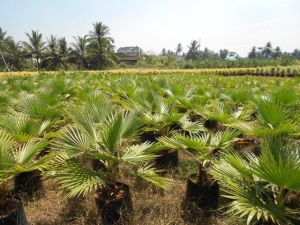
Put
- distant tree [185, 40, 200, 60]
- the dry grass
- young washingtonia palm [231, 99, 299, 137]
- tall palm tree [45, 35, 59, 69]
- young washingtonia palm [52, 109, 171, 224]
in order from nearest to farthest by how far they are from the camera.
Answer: young washingtonia palm [52, 109, 171, 224], the dry grass, young washingtonia palm [231, 99, 299, 137], tall palm tree [45, 35, 59, 69], distant tree [185, 40, 200, 60]

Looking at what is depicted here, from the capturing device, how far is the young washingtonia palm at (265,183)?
2371 mm

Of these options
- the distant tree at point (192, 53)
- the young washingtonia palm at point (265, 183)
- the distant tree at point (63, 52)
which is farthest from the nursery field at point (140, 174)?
the distant tree at point (192, 53)

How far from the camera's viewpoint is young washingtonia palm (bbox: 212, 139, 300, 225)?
2.37m

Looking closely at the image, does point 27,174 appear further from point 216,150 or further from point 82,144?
point 216,150

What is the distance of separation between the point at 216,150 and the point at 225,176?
1.01 metres

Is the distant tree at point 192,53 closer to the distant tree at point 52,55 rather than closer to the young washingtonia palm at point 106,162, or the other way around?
the distant tree at point 52,55

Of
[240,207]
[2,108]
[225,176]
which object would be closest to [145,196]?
[225,176]

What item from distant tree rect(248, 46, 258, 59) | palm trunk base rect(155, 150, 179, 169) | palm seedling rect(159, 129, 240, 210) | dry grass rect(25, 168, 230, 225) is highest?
palm seedling rect(159, 129, 240, 210)

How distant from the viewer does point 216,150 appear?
386 centimetres

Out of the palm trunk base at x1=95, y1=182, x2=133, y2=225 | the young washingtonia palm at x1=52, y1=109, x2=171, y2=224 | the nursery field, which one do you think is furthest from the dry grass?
Result: the young washingtonia palm at x1=52, y1=109, x2=171, y2=224

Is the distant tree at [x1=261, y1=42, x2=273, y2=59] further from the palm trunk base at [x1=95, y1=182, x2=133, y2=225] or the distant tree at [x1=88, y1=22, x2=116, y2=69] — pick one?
the palm trunk base at [x1=95, y1=182, x2=133, y2=225]

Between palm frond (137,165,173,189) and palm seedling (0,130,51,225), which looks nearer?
palm seedling (0,130,51,225)

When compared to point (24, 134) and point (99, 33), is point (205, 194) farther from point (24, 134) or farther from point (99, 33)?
point (99, 33)

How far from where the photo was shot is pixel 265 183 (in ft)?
9.51
